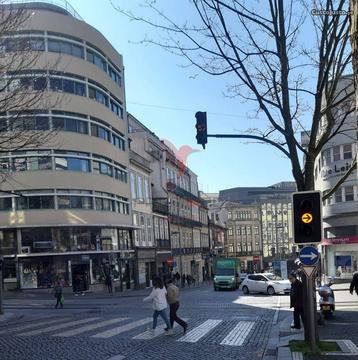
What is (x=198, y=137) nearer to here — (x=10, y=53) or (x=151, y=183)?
(x=10, y=53)

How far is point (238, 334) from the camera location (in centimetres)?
1648

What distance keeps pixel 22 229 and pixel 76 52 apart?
15.2m

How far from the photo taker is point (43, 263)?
44219 mm

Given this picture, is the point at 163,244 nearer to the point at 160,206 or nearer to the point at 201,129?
the point at 160,206

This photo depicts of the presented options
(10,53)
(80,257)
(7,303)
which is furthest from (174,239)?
(10,53)

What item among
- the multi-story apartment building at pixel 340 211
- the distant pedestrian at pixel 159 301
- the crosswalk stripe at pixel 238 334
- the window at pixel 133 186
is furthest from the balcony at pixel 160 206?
the distant pedestrian at pixel 159 301

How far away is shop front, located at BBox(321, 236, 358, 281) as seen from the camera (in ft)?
171

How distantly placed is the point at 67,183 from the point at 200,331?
2991cm

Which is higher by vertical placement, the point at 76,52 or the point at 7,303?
the point at 76,52

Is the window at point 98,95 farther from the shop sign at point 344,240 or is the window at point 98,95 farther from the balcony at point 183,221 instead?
the balcony at point 183,221

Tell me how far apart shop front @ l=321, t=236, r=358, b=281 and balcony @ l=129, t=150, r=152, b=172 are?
67.9ft

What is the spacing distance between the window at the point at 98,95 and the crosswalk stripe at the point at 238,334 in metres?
32.7

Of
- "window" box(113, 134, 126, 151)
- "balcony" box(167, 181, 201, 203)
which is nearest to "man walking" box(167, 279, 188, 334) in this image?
"window" box(113, 134, 126, 151)

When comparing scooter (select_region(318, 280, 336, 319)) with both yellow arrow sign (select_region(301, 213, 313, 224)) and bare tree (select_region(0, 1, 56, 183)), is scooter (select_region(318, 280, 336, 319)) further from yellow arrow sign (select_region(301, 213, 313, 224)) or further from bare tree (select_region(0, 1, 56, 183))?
bare tree (select_region(0, 1, 56, 183))
